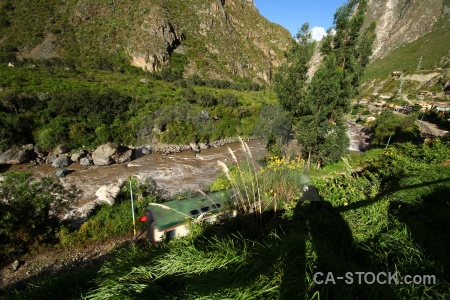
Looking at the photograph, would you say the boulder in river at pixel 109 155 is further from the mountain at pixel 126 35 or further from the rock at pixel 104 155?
the mountain at pixel 126 35

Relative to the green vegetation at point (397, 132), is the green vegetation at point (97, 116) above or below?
below

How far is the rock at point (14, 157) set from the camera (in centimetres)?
1487

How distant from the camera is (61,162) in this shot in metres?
14.9

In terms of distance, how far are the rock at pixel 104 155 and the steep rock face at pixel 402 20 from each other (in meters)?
97.3

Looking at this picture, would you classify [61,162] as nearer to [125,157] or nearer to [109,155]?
[109,155]

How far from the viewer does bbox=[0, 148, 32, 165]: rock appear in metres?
14.9

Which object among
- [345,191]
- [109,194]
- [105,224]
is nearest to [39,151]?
[109,194]

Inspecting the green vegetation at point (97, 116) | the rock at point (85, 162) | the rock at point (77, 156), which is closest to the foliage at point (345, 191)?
the rock at point (85, 162)

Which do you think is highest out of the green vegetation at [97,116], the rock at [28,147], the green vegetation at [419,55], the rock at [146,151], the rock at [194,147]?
the green vegetation at [419,55]

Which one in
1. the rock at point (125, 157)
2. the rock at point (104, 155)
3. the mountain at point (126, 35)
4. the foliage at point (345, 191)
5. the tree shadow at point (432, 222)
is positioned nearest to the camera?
the tree shadow at point (432, 222)

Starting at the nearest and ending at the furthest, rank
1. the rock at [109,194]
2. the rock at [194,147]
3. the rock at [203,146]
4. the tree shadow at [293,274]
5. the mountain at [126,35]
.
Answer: the tree shadow at [293,274] < the rock at [109,194] < the rock at [194,147] < the rock at [203,146] < the mountain at [126,35]

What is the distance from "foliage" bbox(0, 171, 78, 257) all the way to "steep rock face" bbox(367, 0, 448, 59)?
10235 centimetres

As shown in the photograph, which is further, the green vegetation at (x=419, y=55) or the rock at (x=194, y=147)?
the green vegetation at (x=419, y=55)

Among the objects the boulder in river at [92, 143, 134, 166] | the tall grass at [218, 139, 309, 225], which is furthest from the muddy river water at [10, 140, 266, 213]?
the tall grass at [218, 139, 309, 225]
